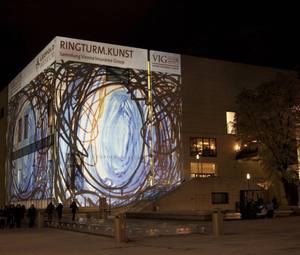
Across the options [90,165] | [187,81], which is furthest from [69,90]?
[187,81]

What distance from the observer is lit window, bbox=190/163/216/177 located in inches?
2024

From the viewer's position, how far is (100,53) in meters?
46.4

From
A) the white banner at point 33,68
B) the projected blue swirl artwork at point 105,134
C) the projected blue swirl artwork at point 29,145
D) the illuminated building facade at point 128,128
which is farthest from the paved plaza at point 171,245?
the white banner at point 33,68

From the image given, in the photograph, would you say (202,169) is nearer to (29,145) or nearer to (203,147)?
(203,147)

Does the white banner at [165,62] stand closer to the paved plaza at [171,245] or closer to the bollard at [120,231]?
the paved plaza at [171,245]

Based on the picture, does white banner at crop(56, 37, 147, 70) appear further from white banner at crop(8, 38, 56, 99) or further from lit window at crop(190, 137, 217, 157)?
lit window at crop(190, 137, 217, 157)

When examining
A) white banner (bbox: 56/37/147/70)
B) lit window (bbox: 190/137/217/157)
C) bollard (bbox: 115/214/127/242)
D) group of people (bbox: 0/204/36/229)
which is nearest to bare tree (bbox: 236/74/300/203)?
lit window (bbox: 190/137/217/157)

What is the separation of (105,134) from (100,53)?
7.73 meters

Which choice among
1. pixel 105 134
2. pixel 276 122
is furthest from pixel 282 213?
pixel 105 134

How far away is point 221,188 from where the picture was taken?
44250 mm

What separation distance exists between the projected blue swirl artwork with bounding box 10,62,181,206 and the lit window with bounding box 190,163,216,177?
2.33 meters

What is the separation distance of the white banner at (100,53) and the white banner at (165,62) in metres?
0.99

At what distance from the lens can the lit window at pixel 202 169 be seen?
5141cm

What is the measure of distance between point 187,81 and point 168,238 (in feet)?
109
